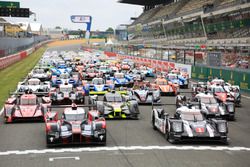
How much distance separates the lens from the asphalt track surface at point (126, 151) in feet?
46.6

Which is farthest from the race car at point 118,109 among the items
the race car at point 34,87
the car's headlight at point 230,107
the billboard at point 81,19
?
the billboard at point 81,19

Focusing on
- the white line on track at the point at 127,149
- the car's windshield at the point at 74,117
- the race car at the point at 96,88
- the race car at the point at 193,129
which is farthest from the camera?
the race car at the point at 96,88

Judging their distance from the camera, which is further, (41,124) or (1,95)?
(1,95)

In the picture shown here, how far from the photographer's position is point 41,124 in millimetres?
21438

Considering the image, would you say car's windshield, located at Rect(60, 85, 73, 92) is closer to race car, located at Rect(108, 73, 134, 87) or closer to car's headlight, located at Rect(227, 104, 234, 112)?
race car, located at Rect(108, 73, 134, 87)

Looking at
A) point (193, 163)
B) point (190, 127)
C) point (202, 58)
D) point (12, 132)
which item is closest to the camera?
point (193, 163)

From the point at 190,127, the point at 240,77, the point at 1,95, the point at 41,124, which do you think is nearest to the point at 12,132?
the point at 41,124

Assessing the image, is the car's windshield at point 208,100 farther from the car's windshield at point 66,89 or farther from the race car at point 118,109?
the car's windshield at point 66,89

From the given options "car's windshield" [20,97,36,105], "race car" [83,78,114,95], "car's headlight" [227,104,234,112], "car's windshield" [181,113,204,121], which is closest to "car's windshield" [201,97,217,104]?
"car's headlight" [227,104,234,112]

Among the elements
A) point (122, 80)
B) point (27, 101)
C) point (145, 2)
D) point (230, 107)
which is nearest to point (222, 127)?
point (230, 107)

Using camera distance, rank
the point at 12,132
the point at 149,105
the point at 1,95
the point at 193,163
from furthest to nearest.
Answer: the point at 1,95
the point at 149,105
the point at 12,132
the point at 193,163

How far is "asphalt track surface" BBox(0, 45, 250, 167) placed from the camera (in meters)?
14.2

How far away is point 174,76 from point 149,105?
12635 millimetres

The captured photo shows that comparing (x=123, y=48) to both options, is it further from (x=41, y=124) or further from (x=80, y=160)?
(x=80, y=160)
